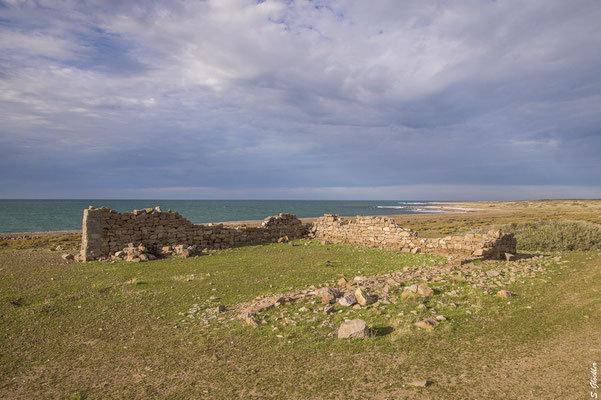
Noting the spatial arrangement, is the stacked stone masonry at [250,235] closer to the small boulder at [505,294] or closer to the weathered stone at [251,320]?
the small boulder at [505,294]

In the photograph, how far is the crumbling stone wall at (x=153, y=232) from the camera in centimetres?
1537

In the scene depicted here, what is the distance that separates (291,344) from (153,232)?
13.5m

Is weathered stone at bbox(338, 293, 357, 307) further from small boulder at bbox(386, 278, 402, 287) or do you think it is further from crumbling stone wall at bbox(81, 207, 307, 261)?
crumbling stone wall at bbox(81, 207, 307, 261)

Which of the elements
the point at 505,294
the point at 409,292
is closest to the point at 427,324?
the point at 409,292

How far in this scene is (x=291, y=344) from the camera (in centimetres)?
585

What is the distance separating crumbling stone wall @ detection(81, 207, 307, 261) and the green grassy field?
5.09 meters

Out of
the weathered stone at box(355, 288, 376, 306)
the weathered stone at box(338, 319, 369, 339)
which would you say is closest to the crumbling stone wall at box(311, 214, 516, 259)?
the weathered stone at box(355, 288, 376, 306)

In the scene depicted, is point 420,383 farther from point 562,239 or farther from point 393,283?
point 562,239

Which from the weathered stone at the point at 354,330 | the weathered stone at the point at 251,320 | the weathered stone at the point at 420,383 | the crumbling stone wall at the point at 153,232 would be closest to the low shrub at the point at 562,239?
the crumbling stone wall at the point at 153,232

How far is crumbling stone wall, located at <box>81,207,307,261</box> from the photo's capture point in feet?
50.4

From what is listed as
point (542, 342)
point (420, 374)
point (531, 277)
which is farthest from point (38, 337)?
point (531, 277)

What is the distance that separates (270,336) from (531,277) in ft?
25.8

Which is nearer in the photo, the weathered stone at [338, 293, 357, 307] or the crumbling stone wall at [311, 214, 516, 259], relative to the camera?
the weathered stone at [338, 293, 357, 307]

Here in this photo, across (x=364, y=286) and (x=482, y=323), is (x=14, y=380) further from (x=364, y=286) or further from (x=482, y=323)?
(x=482, y=323)
